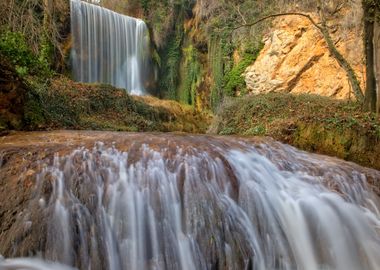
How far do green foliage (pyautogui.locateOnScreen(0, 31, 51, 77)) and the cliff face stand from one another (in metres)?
10.6

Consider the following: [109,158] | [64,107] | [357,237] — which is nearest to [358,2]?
[64,107]

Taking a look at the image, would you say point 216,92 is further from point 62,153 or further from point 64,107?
point 62,153

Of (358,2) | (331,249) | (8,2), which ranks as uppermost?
(358,2)

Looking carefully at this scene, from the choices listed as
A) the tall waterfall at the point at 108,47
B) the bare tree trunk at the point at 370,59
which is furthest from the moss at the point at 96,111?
the bare tree trunk at the point at 370,59

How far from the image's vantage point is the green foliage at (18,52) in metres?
9.97

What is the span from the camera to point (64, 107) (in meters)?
11.1

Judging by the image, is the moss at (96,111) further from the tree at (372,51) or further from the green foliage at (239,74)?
the tree at (372,51)

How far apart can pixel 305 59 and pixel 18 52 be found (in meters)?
12.0

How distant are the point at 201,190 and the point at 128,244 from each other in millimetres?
1195

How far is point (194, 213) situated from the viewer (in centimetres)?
492

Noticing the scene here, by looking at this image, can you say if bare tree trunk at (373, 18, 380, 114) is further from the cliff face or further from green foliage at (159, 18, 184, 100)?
green foliage at (159, 18, 184, 100)

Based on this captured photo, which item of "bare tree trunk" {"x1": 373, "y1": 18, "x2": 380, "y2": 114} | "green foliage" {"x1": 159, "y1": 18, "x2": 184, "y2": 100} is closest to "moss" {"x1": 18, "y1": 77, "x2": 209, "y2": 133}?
"green foliage" {"x1": 159, "y1": 18, "x2": 184, "y2": 100}

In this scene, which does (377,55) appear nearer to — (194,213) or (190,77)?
(194,213)

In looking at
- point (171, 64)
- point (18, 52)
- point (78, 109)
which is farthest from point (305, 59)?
point (18, 52)
